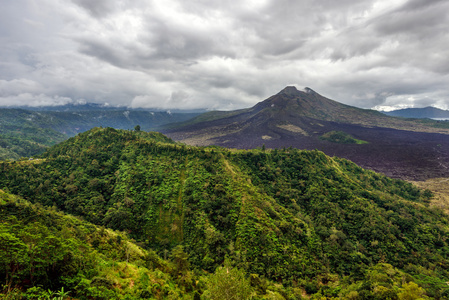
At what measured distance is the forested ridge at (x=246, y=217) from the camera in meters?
34.7

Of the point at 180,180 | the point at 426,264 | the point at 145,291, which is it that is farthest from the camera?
the point at 180,180

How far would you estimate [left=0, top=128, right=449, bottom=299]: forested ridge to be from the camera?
34.7 meters

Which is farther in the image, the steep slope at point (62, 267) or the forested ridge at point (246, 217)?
the forested ridge at point (246, 217)

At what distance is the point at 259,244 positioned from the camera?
3900 centimetres

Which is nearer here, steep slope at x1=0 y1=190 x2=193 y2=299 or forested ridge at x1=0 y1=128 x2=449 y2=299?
steep slope at x1=0 y1=190 x2=193 y2=299

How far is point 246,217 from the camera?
43688 millimetres

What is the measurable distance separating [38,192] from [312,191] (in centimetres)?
7506

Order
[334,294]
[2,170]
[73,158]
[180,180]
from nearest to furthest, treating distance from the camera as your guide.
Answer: [334,294], [2,170], [180,180], [73,158]

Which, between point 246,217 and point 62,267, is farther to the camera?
point 246,217

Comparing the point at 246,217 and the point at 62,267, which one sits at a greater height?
the point at 62,267

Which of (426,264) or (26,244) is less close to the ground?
(26,244)

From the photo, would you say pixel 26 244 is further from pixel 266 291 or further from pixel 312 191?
pixel 312 191

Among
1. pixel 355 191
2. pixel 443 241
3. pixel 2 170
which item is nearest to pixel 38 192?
pixel 2 170

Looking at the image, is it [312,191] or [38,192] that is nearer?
[38,192]
